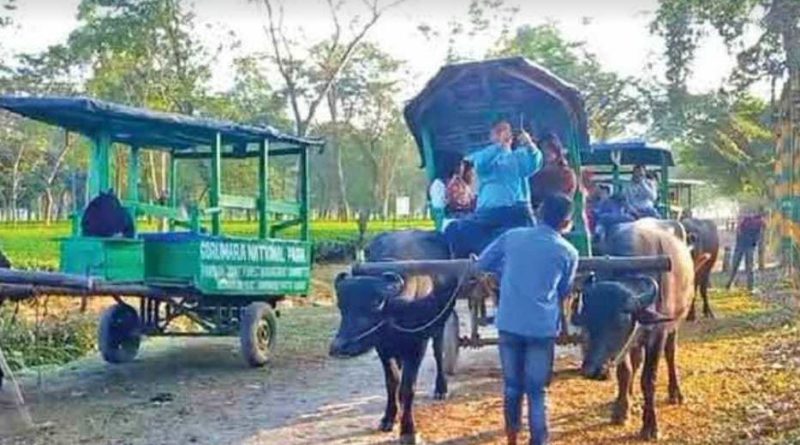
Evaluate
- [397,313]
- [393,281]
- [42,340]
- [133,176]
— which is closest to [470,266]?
[393,281]

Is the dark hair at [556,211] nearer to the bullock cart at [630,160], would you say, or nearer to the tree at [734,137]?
the bullock cart at [630,160]

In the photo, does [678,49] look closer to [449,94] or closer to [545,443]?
[449,94]

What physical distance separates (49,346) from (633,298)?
9110 mm

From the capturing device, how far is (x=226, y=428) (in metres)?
8.43

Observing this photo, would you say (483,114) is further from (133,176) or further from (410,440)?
(133,176)

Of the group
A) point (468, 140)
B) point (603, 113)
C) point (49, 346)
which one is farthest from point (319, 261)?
point (468, 140)

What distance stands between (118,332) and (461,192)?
4.84m

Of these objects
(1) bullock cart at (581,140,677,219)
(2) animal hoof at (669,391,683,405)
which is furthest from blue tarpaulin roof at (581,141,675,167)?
(2) animal hoof at (669,391,683,405)

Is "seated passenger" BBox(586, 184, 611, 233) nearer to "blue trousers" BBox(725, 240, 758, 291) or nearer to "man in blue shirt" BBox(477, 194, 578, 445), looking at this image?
"man in blue shirt" BBox(477, 194, 578, 445)

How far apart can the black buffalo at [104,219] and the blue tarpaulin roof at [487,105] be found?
123 inches

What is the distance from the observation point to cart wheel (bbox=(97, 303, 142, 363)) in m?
12.1

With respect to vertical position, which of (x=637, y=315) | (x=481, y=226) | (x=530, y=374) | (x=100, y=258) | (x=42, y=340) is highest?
(x=481, y=226)

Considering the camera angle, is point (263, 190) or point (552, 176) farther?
point (263, 190)

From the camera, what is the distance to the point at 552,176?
9.26 metres
